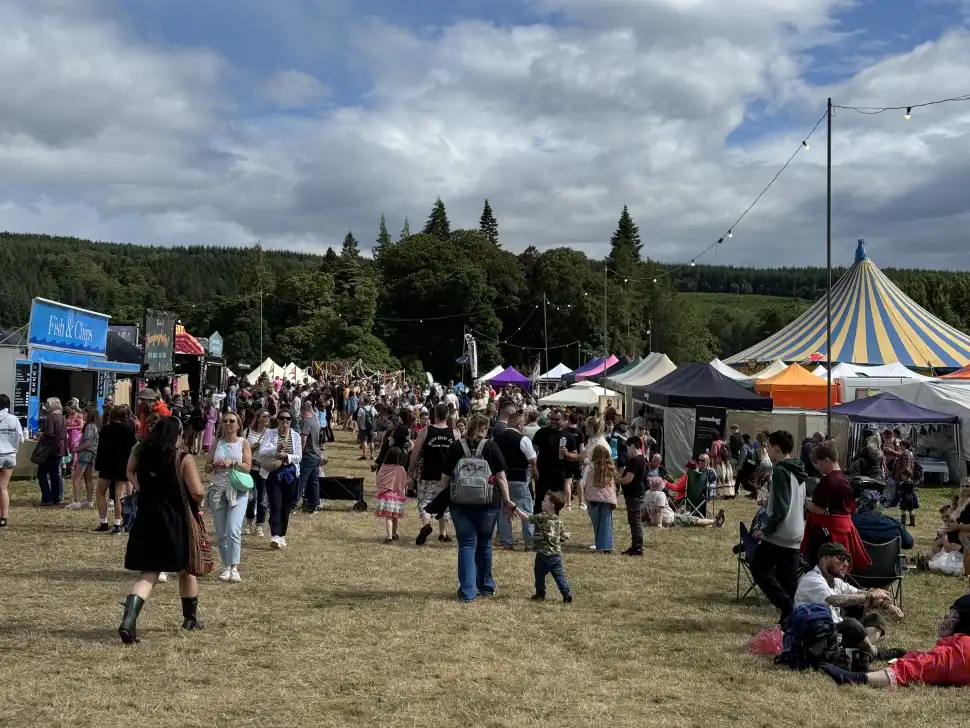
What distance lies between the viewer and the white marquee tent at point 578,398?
91.6 ft

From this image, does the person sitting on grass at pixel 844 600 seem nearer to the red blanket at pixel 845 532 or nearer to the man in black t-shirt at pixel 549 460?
the red blanket at pixel 845 532

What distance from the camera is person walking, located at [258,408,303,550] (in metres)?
9.96

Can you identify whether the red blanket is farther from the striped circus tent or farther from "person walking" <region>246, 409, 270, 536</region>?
the striped circus tent

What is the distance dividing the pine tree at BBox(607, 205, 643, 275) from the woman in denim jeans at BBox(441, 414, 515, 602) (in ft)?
255

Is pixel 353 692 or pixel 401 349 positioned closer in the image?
pixel 353 692

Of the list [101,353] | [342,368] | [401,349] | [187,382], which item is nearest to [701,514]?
[101,353]

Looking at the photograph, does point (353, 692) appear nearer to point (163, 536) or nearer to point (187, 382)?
point (163, 536)

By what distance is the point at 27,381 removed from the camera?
822 inches

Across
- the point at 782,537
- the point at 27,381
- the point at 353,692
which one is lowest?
the point at 353,692

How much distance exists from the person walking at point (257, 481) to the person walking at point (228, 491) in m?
1.50

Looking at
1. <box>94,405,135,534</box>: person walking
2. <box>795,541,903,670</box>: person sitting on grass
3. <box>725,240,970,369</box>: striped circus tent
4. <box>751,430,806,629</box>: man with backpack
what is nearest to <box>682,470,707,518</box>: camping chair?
<box>751,430,806,629</box>: man with backpack

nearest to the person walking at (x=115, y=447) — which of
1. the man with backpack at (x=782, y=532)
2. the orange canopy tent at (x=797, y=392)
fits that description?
the man with backpack at (x=782, y=532)

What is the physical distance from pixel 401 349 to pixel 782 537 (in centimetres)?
6114

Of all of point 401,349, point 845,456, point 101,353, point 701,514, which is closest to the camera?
point 701,514
